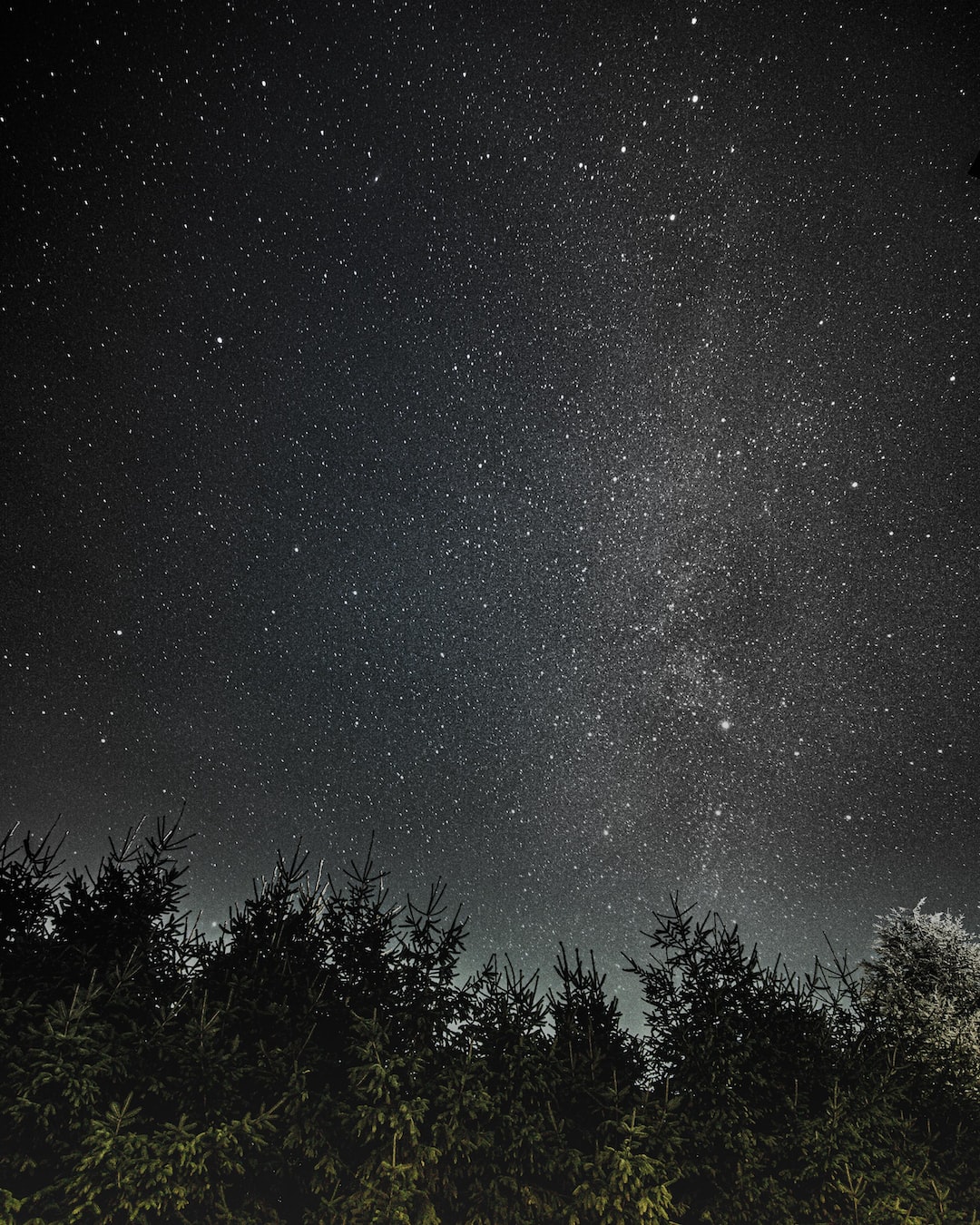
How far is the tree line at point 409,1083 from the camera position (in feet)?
18.9

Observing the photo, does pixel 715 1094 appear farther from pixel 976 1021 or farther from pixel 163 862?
pixel 976 1021

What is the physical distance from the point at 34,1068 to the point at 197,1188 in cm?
198

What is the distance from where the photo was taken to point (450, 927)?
8297mm

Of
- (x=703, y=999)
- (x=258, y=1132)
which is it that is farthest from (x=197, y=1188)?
(x=703, y=999)

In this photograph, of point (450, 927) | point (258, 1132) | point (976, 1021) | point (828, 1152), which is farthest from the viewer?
point (976, 1021)

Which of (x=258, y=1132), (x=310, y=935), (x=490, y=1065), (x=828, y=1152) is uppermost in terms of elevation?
(x=310, y=935)

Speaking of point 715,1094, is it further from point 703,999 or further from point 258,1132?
point 258,1132

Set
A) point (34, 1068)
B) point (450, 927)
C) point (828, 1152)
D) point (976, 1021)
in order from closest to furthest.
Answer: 1. point (34, 1068)
2. point (828, 1152)
3. point (450, 927)
4. point (976, 1021)

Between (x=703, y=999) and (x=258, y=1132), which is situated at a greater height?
(x=703, y=999)

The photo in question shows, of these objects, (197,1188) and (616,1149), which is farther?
(616,1149)

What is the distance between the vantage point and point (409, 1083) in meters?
6.85

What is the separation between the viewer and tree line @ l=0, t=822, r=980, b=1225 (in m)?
5.77

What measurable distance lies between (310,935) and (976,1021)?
15510 mm

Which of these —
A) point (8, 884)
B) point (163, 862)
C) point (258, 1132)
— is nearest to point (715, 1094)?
point (258, 1132)
